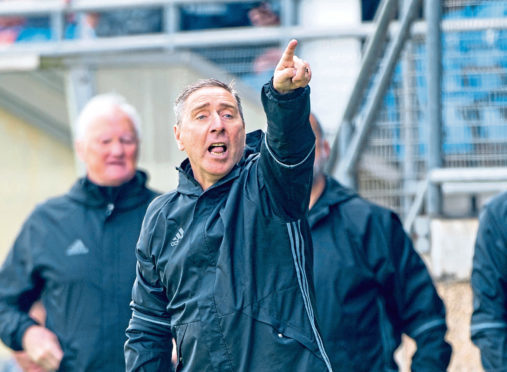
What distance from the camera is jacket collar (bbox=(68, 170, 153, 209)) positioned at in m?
6.01

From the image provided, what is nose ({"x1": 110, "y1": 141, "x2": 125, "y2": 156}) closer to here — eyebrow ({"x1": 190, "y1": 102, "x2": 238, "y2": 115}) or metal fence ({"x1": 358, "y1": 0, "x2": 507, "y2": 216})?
metal fence ({"x1": 358, "y1": 0, "x2": 507, "y2": 216})

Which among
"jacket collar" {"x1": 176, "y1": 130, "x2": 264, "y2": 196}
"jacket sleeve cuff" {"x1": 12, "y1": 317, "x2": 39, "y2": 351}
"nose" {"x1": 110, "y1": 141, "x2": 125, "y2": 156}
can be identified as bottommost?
"jacket sleeve cuff" {"x1": 12, "y1": 317, "x2": 39, "y2": 351}

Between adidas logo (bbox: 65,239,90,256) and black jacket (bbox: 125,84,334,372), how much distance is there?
1981 millimetres

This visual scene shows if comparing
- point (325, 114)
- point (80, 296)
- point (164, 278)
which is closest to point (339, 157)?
point (325, 114)

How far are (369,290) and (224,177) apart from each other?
1.34 meters

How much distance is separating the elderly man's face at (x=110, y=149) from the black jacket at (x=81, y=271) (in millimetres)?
70

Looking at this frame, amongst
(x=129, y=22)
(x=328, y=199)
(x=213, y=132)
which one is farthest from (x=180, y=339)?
(x=129, y=22)

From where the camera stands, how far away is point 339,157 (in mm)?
7246

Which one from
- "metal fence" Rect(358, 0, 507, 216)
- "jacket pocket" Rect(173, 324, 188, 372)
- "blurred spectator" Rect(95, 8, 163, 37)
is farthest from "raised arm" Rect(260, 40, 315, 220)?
"blurred spectator" Rect(95, 8, 163, 37)

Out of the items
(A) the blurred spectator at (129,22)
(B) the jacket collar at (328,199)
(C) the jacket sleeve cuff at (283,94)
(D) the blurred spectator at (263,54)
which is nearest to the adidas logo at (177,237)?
(C) the jacket sleeve cuff at (283,94)

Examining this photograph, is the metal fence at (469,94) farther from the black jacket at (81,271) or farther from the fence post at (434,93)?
the black jacket at (81,271)

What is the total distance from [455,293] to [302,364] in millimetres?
2738

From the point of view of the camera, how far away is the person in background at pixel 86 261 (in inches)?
227

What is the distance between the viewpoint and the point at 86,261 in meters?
5.87
